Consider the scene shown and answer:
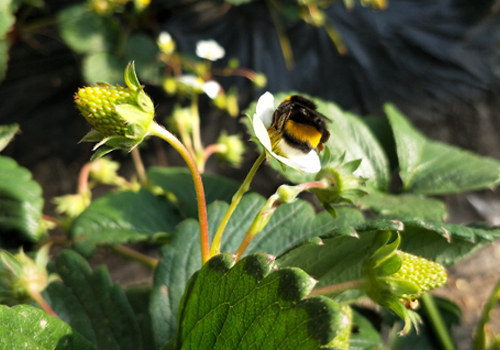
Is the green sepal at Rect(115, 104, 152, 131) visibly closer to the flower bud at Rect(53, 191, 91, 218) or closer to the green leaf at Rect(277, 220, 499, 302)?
the green leaf at Rect(277, 220, 499, 302)

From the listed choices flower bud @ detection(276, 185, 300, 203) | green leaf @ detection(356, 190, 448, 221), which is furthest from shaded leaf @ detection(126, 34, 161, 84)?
flower bud @ detection(276, 185, 300, 203)

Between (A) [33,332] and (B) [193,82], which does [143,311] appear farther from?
(B) [193,82]

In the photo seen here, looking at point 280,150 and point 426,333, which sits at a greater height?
point 280,150

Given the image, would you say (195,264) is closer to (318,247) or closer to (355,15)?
(318,247)

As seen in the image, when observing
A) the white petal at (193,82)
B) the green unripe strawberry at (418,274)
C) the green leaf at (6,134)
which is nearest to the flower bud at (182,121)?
the white petal at (193,82)

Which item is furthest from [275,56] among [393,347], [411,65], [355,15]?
[393,347]

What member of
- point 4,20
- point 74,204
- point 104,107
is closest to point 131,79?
point 104,107

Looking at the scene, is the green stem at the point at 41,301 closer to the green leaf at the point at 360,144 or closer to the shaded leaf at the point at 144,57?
the green leaf at the point at 360,144
